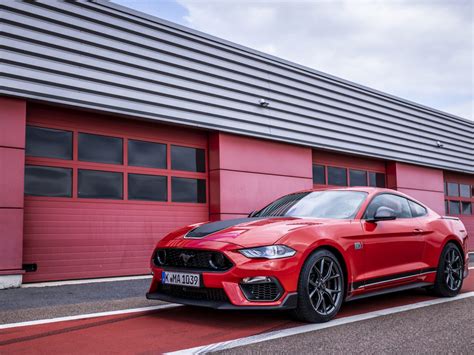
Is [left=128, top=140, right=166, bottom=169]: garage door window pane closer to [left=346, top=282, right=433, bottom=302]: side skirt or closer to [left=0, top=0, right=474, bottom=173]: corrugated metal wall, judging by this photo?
[left=0, top=0, right=474, bottom=173]: corrugated metal wall

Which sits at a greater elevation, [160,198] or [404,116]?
[404,116]

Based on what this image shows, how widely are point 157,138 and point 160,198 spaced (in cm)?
123

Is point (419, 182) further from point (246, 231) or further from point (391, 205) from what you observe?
point (246, 231)

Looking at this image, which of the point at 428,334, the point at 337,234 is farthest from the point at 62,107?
the point at 428,334

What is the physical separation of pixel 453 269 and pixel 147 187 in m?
5.82

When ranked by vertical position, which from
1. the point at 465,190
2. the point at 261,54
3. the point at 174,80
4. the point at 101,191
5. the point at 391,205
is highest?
the point at 261,54

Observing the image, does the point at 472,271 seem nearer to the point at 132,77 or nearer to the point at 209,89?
the point at 209,89

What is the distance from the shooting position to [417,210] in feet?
21.4

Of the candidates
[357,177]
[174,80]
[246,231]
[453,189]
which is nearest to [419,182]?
[453,189]

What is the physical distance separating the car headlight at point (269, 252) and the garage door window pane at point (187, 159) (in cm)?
614

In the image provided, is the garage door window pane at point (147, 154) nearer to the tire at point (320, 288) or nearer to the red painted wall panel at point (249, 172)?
the red painted wall panel at point (249, 172)

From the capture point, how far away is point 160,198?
10.1 m

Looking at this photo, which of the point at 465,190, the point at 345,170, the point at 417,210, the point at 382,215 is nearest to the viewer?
the point at 382,215

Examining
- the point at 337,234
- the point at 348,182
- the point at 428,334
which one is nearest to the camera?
→ the point at 428,334
